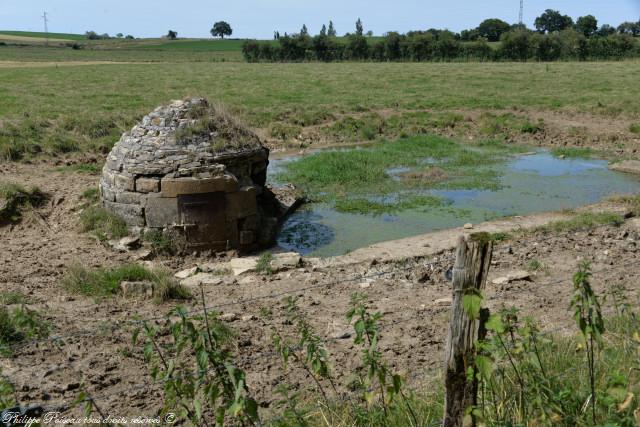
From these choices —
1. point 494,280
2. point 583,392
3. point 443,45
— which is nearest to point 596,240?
point 494,280

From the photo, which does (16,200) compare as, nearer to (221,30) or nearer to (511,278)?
(511,278)

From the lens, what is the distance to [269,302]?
309 inches

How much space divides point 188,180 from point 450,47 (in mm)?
55451

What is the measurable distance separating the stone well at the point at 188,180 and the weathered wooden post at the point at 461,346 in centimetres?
683

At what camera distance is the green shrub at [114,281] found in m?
7.91

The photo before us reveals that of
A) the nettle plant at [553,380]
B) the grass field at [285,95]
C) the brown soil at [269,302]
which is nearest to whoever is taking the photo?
the nettle plant at [553,380]

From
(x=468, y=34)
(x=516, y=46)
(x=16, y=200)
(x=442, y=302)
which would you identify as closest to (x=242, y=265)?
(x=442, y=302)

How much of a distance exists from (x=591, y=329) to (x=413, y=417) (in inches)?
46.4

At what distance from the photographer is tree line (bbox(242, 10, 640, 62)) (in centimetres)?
5641

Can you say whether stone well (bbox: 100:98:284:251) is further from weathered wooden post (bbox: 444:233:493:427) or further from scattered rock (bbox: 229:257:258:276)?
weathered wooden post (bbox: 444:233:493:427)

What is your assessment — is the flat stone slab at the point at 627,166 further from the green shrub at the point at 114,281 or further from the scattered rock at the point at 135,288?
the scattered rock at the point at 135,288

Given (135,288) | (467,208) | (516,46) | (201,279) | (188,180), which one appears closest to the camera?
(135,288)

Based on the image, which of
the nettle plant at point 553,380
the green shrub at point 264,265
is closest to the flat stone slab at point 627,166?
the green shrub at point 264,265

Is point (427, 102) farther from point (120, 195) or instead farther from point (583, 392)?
point (583, 392)
